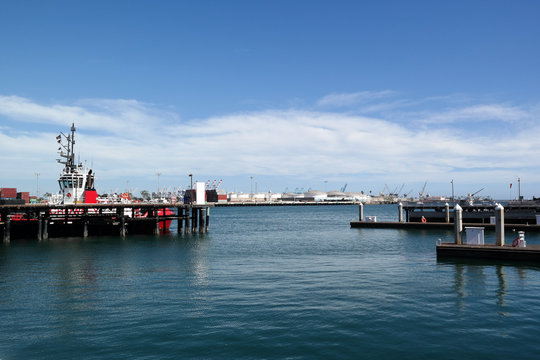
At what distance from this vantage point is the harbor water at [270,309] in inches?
620

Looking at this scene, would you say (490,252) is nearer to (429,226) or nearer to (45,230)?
(429,226)

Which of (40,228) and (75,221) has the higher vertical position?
(75,221)

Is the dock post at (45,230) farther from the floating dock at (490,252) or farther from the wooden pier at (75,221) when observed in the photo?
the floating dock at (490,252)

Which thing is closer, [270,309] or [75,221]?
[270,309]

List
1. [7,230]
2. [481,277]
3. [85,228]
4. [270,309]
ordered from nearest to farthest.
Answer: [270,309]
[481,277]
[7,230]
[85,228]

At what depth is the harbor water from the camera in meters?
15.8

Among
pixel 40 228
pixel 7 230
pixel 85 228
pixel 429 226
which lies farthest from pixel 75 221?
pixel 429 226

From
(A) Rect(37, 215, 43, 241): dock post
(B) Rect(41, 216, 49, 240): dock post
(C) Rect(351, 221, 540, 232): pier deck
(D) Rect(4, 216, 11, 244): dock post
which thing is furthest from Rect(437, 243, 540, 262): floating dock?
(D) Rect(4, 216, 11, 244): dock post

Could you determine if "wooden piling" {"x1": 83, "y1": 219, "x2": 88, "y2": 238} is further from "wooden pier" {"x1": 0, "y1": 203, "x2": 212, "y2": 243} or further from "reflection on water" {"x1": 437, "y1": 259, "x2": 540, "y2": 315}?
"reflection on water" {"x1": 437, "y1": 259, "x2": 540, "y2": 315}

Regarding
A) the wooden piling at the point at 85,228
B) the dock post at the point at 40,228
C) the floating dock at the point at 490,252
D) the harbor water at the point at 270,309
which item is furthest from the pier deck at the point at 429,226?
the dock post at the point at 40,228

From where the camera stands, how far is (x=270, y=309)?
20.8 m

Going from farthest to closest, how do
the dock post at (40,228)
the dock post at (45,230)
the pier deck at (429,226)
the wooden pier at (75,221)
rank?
the pier deck at (429,226) → the wooden pier at (75,221) → the dock post at (45,230) → the dock post at (40,228)

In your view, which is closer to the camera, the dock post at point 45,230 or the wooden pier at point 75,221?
the dock post at point 45,230

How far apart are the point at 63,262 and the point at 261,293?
24377 mm
